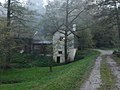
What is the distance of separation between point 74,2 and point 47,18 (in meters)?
5.70

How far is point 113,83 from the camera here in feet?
52.5

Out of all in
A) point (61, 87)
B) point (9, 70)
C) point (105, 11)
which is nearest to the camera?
point (61, 87)

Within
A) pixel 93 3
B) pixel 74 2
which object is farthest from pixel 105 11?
pixel 74 2

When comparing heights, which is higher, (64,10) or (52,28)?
(64,10)

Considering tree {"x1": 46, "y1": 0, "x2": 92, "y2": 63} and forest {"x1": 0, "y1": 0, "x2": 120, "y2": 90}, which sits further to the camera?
tree {"x1": 46, "y1": 0, "x2": 92, "y2": 63}

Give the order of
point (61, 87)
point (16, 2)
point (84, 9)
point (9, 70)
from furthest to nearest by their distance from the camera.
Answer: point (84, 9) → point (16, 2) → point (9, 70) → point (61, 87)

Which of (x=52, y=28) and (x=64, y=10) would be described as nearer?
(x=64, y=10)

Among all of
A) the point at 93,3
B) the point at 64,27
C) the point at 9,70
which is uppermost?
the point at 93,3

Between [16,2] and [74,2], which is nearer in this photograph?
[16,2]

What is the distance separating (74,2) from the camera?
46.8 meters

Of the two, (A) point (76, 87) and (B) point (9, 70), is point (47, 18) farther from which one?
(A) point (76, 87)

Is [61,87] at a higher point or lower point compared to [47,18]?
lower

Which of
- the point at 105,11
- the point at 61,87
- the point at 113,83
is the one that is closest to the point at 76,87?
the point at 61,87

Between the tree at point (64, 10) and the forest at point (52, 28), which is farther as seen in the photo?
the tree at point (64, 10)
